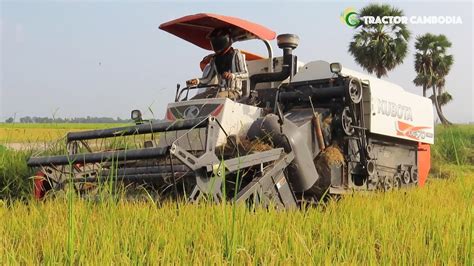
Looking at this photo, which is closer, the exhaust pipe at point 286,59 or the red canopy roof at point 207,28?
the red canopy roof at point 207,28

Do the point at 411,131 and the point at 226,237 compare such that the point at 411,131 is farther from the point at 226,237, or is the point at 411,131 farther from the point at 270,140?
the point at 226,237

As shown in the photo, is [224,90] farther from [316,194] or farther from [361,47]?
[361,47]

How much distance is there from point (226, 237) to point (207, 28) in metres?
4.48

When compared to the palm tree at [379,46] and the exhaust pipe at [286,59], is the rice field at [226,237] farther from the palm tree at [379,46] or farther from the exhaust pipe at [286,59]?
the palm tree at [379,46]

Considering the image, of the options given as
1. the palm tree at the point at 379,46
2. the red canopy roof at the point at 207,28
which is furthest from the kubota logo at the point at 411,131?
the palm tree at the point at 379,46

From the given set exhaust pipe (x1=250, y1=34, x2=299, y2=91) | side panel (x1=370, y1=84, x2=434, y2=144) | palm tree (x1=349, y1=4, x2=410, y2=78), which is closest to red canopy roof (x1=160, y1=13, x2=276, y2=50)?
exhaust pipe (x1=250, y1=34, x2=299, y2=91)

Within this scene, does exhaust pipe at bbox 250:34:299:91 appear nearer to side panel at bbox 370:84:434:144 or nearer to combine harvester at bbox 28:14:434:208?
combine harvester at bbox 28:14:434:208

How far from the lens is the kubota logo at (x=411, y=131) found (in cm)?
770

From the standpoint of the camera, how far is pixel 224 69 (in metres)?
6.55

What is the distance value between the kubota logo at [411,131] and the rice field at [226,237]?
339cm

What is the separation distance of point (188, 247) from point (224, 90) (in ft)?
10.5

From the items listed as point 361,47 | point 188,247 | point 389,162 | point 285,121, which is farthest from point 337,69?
point 361,47

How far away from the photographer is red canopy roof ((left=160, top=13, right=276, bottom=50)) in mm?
6000

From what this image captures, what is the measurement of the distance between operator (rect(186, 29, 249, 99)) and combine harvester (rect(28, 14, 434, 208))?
0.14 metres
